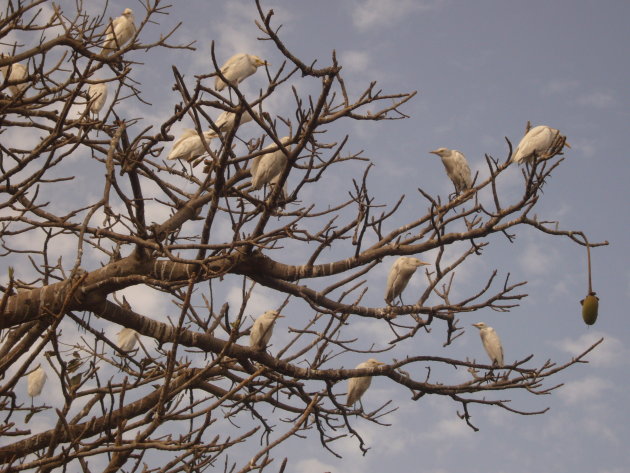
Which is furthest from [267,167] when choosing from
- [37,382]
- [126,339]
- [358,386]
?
[37,382]

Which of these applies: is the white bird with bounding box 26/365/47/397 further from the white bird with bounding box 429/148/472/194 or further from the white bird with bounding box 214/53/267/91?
the white bird with bounding box 429/148/472/194

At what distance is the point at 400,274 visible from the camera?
23.9 feet

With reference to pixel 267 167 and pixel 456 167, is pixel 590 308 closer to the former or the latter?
pixel 267 167

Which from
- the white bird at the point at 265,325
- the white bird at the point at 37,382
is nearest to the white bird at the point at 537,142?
the white bird at the point at 265,325

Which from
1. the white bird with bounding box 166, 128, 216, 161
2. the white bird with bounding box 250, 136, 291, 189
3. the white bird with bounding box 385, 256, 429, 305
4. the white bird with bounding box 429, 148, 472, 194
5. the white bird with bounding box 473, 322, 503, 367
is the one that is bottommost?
the white bird with bounding box 250, 136, 291, 189

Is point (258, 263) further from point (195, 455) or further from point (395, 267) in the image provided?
point (395, 267)

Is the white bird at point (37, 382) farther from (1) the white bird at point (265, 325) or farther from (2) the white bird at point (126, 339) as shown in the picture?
(1) the white bird at point (265, 325)

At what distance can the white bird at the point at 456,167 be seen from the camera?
8867 millimetres

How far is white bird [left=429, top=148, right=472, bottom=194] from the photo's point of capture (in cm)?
887

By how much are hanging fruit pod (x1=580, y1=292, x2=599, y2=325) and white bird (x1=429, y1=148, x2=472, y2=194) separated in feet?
16.9

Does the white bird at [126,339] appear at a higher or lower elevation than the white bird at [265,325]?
higher

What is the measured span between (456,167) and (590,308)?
528 centimetres

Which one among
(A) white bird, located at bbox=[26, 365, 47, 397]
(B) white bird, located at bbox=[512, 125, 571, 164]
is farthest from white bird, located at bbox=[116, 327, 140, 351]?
(B) white bird, located at bbox=[512, 125, 571, 164]

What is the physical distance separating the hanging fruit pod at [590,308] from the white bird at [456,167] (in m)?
5.14
